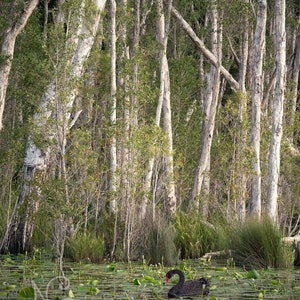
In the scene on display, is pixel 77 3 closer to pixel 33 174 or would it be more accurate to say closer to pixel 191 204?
pixel 33 174

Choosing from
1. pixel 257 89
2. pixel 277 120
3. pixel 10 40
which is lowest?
pixel 277 120

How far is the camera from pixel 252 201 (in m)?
20.3

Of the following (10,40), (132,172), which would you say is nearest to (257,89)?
(132,172)

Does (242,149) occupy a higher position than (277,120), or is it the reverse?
(277,120)

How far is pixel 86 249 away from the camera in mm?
15953

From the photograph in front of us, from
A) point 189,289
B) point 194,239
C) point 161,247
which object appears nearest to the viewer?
point 189,289

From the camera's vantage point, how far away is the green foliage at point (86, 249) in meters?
15.9

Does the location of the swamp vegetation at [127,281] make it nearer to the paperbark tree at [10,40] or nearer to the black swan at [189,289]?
the black swan at [189,289]

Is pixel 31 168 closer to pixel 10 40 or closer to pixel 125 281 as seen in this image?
pixel 10 40

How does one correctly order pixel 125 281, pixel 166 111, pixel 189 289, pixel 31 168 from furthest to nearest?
1. pixel 166 111
2. pixel 31 168
3. pixel 125 281
4. pixel 189 289

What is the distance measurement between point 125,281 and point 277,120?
28.4 feet

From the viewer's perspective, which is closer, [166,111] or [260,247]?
[260,247]

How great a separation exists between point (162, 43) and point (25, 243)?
741 centimetres

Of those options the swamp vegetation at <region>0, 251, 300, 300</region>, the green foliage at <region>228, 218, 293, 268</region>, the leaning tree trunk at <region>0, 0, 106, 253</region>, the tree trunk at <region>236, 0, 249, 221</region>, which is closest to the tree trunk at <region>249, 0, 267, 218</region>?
the tree trunk at <region>236, 0, 249, 221</region>
